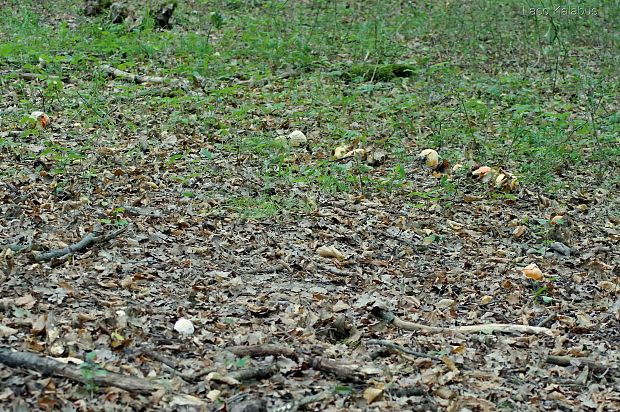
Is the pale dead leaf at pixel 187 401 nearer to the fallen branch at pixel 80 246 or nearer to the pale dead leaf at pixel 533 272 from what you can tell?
the fallen branch at pixel 80 246

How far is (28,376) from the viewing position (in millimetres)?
2973

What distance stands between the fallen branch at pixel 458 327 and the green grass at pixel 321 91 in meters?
1.62

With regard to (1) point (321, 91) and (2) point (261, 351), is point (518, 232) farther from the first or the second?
(1) point (321, 91)

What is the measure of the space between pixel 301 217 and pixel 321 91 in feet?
10.0

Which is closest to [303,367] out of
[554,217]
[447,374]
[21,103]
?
[447,374]

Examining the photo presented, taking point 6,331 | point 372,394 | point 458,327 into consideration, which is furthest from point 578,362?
point 6,331

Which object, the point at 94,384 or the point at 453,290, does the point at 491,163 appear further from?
the point at 94,384

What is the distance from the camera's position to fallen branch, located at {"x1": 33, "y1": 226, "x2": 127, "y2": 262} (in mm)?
4285

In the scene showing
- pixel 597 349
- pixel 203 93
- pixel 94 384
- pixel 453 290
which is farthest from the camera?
pixel 203 93

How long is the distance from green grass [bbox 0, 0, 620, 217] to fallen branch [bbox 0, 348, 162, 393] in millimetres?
2470

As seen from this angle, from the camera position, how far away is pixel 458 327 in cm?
400

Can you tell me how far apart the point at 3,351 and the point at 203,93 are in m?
5.12

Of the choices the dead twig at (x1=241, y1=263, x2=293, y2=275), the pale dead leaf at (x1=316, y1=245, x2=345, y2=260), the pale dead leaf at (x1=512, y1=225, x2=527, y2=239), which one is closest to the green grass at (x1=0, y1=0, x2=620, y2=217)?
the pale dead leaf at (x1=316, y1=245, x2=345, y2=260)

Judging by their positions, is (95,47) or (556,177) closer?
(556,177)
